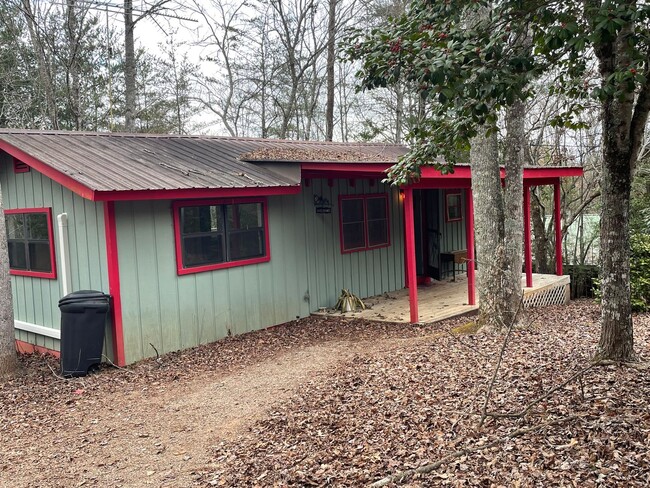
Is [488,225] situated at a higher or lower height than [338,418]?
higher

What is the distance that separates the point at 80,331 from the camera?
6797 millimetres

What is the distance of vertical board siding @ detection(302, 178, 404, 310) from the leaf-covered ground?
107 inches

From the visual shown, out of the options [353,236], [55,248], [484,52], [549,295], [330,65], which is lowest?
[549,295]

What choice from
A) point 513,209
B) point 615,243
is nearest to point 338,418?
point 615,243

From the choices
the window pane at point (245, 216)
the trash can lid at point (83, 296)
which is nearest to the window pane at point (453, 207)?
the window pane at point (245, 216)

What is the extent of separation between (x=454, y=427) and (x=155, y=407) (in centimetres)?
306

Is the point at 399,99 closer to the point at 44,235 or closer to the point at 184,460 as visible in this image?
the point at 44,235

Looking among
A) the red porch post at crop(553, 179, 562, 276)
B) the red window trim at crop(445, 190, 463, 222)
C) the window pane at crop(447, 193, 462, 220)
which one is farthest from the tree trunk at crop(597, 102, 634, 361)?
the window pane at crop(447, 193, 462, 220)

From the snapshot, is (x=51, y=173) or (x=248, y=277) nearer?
(x=51, y=173)

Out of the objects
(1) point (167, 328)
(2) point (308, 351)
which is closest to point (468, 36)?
(2) point (308, 351)

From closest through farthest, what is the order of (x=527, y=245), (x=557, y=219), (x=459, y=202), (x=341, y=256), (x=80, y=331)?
(x=80, y=331) < (x=341, y=256) < (x=527, y=245) < (x=557, y=219) < (x=459, y=202)

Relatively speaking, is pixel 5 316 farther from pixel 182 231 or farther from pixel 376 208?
pixel 376 208

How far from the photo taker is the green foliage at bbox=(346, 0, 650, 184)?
3.40 meters

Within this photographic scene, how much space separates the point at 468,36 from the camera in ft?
13.3
